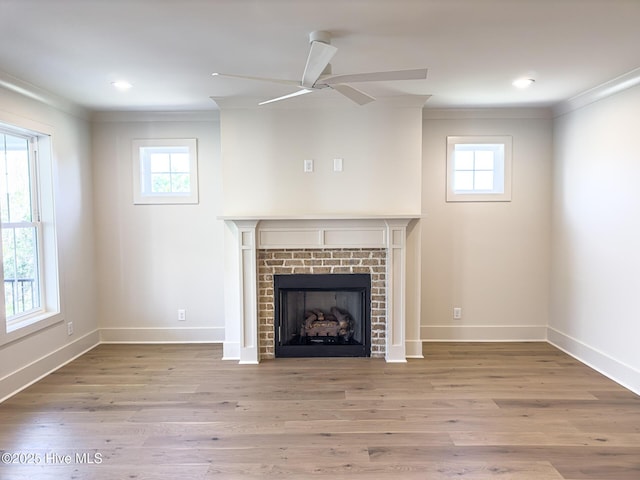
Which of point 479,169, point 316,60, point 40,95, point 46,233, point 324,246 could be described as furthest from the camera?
point 479,169

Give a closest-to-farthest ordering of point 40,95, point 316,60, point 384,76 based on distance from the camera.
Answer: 1. point 316,60
2. point 384,76
3. point 40,95

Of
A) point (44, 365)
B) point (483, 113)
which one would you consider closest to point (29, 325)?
point (44, 365)

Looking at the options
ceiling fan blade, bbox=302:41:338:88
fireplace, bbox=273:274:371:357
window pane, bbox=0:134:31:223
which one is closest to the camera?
ceiling fan blade, bbox=302:41:338:88

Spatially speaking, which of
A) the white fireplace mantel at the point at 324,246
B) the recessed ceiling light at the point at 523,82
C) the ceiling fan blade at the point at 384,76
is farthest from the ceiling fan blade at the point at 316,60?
the recessed ceiling light at the point at 523,82

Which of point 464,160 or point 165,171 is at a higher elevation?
point 464,160

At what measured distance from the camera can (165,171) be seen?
4.27 m

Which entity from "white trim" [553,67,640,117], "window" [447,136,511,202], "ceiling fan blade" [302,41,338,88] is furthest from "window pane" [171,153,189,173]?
"white trim" [553,67,640,117]

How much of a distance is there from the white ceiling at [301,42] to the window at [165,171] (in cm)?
76

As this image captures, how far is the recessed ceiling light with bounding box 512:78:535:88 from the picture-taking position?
125 inches

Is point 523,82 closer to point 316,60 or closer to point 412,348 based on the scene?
point 316,60

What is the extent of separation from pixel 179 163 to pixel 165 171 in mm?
175

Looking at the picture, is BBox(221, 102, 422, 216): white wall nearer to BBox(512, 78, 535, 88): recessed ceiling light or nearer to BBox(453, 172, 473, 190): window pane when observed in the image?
BBox(453, 172, 473, 190): window pane

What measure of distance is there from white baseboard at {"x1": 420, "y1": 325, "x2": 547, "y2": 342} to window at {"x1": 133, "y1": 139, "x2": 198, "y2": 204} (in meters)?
2.97

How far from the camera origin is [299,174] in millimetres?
3809
